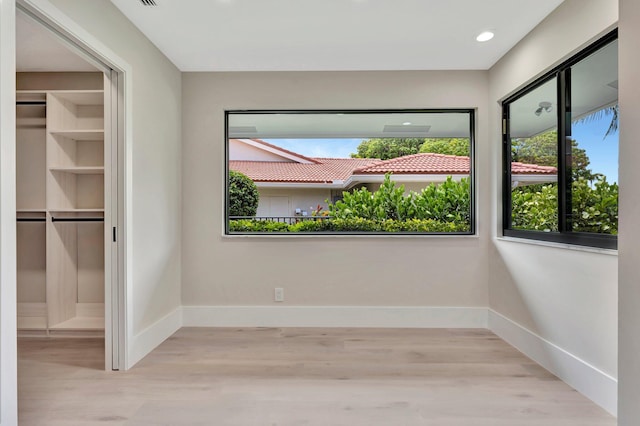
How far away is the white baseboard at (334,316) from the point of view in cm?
340

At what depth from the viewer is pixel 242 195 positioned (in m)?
3.58

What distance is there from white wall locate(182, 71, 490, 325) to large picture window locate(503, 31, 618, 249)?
0.46 m

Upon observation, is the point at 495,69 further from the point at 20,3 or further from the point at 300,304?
the point at 20,3

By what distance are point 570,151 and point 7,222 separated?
9.97ft

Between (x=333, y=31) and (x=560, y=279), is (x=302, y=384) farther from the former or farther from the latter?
(x=333, y=31)

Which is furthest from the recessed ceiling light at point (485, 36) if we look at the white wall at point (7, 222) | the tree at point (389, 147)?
the white wall at point (7, 222)

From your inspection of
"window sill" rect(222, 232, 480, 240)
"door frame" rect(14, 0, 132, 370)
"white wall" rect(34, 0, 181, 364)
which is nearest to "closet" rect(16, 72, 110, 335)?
"white wall" rect(34, 0, 181, 364)

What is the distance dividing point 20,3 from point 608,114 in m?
3.04

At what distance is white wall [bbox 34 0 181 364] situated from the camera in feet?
8.06

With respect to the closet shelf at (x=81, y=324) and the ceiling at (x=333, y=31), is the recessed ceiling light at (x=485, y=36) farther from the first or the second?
the closet shelf at (x=81, y=324)

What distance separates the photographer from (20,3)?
1.71m

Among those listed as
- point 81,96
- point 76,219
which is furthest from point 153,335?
point 81,96

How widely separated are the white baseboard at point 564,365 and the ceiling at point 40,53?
372cm

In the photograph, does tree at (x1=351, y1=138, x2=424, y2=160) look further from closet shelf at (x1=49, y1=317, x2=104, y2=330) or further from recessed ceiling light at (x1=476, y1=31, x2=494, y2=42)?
closet shelf at (x1=49, y1=317, x2=104, y2=330)
